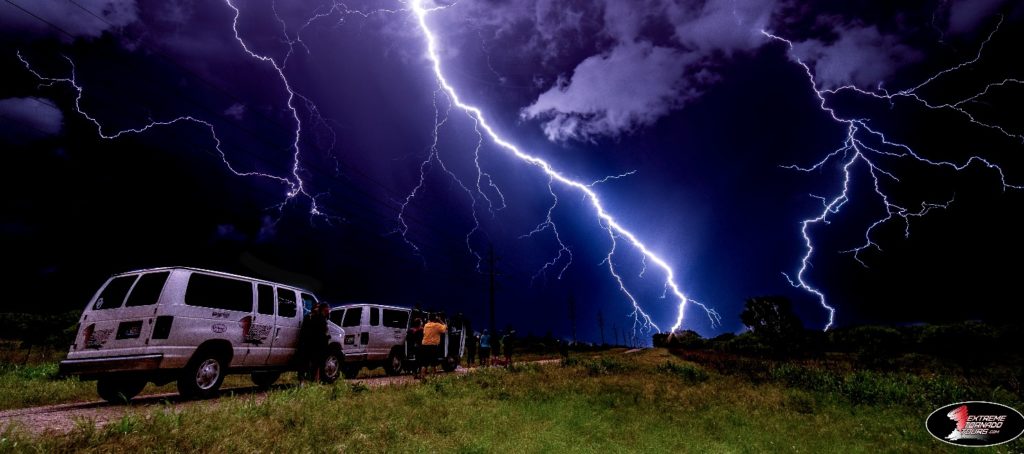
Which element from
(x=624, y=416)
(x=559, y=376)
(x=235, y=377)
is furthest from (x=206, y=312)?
(x=559, y=376)

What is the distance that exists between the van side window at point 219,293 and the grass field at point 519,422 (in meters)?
2.02

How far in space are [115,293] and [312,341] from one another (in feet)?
11.3

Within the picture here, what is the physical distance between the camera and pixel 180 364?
7.10 meters

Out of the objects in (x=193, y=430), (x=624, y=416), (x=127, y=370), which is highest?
(x=127, y=370)

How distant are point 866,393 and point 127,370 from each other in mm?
15626

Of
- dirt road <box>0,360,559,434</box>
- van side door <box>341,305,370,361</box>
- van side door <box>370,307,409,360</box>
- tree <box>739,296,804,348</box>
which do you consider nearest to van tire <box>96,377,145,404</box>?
dirt road <box>0,360,559,434</box>

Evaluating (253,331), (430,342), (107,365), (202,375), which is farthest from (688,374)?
(107,365)

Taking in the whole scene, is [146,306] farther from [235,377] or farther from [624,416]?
[624,416]

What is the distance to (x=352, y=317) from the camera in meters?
13.3

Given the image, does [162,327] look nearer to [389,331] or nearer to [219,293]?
[219,293]

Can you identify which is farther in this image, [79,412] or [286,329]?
[286,329]

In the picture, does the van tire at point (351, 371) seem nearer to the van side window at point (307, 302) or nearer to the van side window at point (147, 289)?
the van side window at point (307, 302)

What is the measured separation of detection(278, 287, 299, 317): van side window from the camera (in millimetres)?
Answer: 9430

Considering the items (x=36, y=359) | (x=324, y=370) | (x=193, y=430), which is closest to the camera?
(x=193, y=430)
